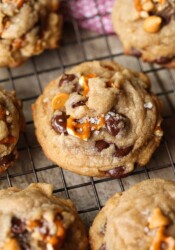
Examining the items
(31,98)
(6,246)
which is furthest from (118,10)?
(6,246)

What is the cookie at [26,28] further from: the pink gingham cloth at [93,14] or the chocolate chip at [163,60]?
the chocolate chip at [163,60]

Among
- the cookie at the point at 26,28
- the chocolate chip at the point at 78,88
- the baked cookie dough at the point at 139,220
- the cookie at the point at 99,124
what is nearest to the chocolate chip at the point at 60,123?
the cookie at the point at 99,124

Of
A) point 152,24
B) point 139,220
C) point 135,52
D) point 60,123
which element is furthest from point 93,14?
point 139,220

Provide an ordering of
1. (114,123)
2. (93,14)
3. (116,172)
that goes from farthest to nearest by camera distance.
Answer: (93,14), (116,172), (114,123)

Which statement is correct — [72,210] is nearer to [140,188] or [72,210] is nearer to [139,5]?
[140,188]

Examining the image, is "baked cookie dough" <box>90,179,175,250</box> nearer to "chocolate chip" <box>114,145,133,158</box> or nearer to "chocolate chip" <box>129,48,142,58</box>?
"chocolate chip" <box>114,145,133,158</box>

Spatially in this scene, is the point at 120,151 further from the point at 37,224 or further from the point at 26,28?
the point at 26,28

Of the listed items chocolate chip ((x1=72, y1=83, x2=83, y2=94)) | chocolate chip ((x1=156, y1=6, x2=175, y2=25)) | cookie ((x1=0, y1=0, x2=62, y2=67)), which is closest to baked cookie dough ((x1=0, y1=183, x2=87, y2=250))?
chocolate chip ((x1=72, y1=83, x2=83, y2=94))

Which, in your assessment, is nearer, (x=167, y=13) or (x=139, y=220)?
(x=139, y=220)
